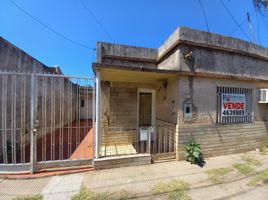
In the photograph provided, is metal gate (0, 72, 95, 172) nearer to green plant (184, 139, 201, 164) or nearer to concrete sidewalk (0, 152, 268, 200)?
concrete sidewalk (0, 152, 268, 200)

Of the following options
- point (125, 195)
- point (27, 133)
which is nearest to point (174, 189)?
point (125, 195)

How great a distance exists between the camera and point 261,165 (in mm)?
4594

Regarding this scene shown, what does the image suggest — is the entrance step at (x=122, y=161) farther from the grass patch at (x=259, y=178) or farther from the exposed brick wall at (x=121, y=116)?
the grass patch at (x=259, y=178)

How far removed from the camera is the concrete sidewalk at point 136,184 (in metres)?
3.06

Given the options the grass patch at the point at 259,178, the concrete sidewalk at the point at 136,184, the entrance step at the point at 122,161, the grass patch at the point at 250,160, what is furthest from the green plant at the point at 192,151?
the grass patch at the point at 250,160

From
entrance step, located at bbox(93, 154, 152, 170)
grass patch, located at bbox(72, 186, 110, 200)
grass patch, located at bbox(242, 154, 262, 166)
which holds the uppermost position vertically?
entrance step, located at bbox(93, 154, 152, 170)

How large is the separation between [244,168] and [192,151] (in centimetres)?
143

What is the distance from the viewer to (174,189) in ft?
10.6

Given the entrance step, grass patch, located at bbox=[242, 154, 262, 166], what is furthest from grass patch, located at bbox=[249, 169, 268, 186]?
the entrance step

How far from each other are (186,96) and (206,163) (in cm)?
210

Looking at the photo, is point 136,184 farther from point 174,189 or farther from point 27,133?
point 27,133

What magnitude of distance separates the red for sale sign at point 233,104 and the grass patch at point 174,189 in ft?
10.0

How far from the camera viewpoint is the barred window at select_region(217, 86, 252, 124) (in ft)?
17.3

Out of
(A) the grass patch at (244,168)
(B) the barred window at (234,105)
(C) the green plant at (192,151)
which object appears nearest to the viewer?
(A) the grass patch at (244,168)
